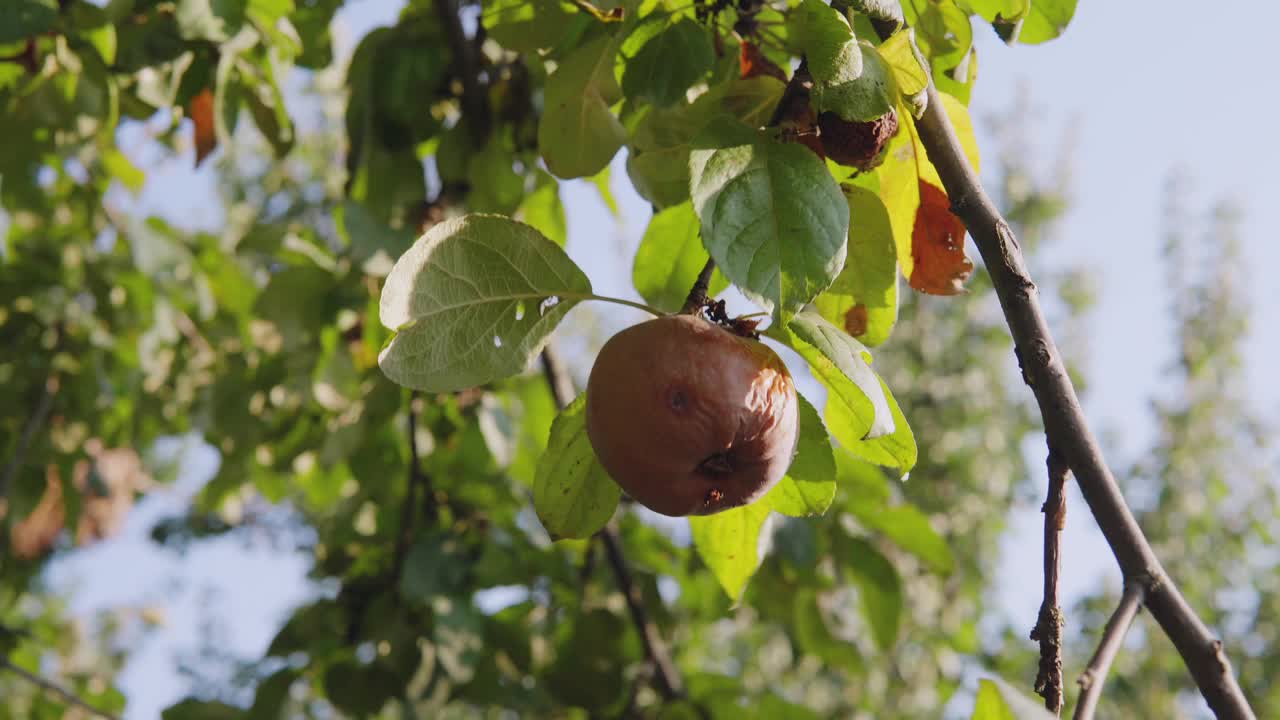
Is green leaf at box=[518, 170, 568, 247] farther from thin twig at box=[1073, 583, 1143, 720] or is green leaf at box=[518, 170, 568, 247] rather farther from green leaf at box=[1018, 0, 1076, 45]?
thin twig at box=[1073, 583, 1143, 720]

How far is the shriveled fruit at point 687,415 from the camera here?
2.81 ft

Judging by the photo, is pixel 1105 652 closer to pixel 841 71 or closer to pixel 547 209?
pixel 841 71

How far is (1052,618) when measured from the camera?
2.54ft

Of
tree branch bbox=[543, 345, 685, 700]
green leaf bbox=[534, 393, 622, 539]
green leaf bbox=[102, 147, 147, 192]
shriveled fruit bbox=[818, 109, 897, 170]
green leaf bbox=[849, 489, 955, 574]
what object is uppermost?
shriveled fruit bbox=[818, 109, 897, 170]

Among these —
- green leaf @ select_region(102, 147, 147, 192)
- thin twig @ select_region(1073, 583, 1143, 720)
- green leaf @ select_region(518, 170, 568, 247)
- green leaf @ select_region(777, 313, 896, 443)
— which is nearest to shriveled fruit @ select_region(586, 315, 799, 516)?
green leaf @ select_region(777, 313, 896, 443)

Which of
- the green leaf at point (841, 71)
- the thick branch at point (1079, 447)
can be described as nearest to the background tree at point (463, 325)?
the green leaf at point (841, 71)

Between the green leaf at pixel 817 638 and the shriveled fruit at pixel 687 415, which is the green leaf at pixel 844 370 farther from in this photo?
the green leaf at pixel 817 638

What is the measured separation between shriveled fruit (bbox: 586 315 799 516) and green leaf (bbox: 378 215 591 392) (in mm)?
79

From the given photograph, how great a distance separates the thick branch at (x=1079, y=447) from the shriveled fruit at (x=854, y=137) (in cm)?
8

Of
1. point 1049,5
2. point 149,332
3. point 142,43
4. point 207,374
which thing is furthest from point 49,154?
point 1049,5

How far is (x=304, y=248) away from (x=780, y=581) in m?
1.16

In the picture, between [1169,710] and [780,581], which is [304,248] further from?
[1169,710]

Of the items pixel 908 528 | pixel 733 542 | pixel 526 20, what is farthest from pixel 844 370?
pixel 908 528

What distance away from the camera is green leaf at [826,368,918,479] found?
944 mm
